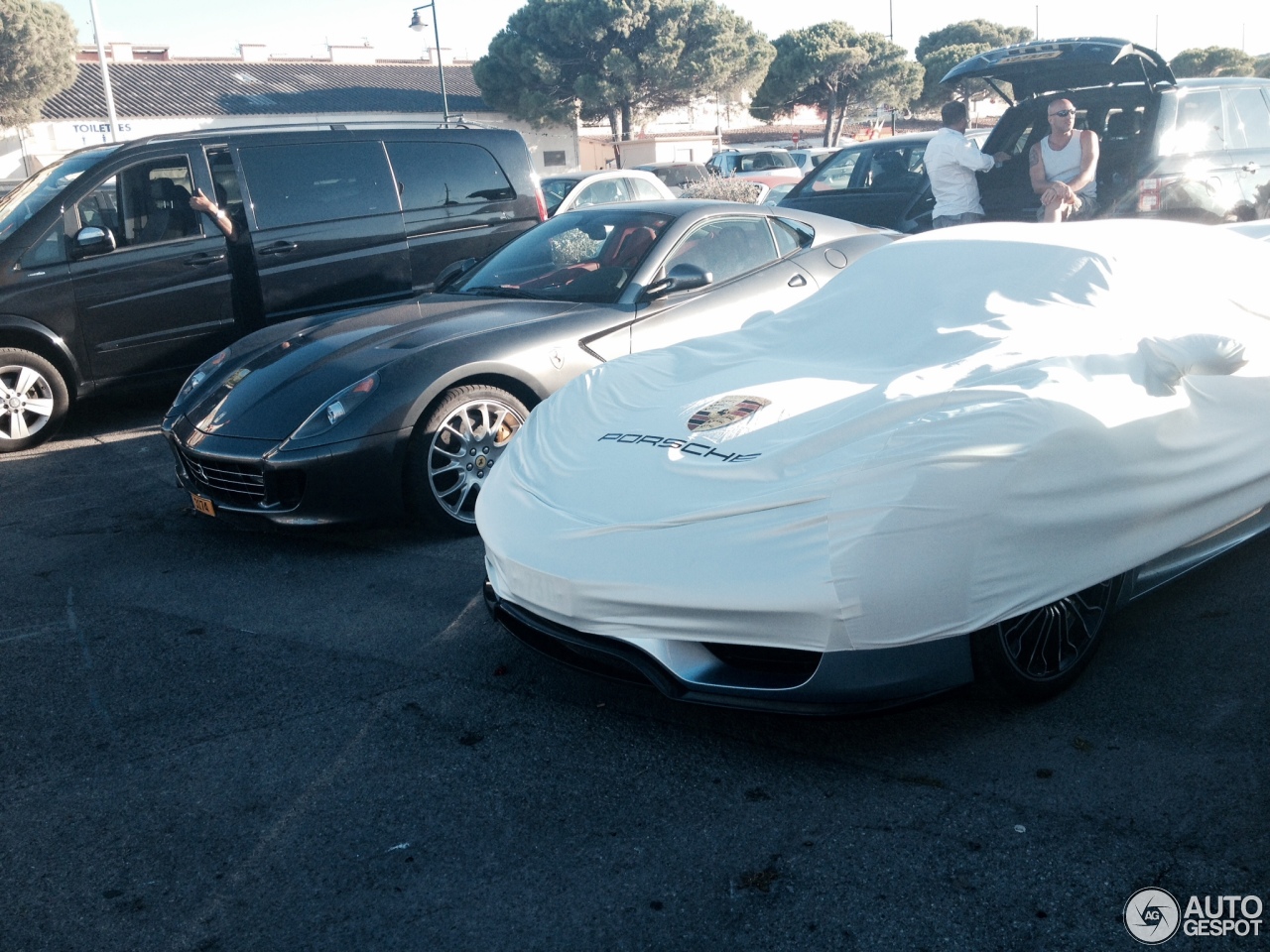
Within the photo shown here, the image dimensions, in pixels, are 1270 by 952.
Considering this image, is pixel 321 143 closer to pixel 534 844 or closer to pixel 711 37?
pixel 534 844

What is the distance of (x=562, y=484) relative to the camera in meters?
3.55

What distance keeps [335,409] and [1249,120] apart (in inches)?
301

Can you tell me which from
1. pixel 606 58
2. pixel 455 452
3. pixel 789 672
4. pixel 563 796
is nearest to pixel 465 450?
pixel 455 452

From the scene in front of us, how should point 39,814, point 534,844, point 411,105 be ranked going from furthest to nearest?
point 411,105 → point 39,814 → point 534,844

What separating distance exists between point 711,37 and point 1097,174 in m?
40.6

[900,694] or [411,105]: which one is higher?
[411,105]

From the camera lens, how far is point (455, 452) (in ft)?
17.0

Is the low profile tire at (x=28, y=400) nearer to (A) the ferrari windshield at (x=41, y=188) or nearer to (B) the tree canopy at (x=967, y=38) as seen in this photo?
(A) the ferrari windshield at (x=41, y=188)

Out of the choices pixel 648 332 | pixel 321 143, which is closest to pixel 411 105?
pixel 321 143

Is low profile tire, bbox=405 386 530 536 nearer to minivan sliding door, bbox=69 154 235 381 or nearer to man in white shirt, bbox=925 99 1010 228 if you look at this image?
minivan sliding door, bbox=69 154 235 381


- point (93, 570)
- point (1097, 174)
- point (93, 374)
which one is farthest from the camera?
point (1097, 174)

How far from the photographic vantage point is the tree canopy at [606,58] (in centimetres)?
4538

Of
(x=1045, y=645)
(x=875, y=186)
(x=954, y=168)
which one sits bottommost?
(x=1045, y=645)

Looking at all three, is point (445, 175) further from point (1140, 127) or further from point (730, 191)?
point (730, 191)
